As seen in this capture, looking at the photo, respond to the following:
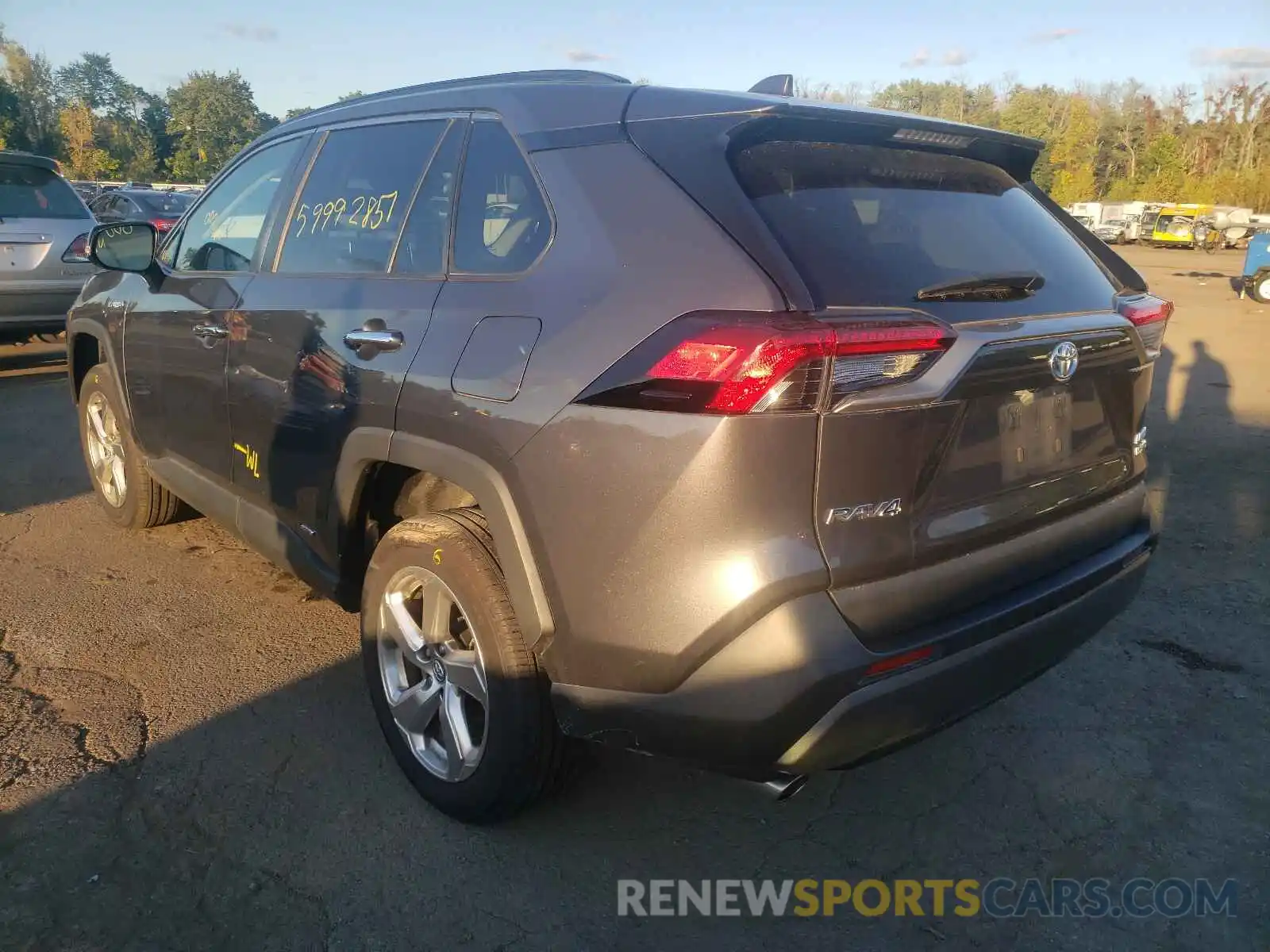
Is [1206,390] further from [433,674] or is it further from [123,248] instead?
[123,248]

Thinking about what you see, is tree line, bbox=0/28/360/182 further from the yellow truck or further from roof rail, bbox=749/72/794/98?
roof rail, bbox=749/72/794/98

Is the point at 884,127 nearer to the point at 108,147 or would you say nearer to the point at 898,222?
the point at 898,222

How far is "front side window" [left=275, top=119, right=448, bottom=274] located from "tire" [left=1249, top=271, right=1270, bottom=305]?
21.0 m

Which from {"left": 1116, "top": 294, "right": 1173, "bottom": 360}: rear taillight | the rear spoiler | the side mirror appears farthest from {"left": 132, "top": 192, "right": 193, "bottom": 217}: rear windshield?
{"left": 1116, "top": 294, "right": 1173, "bottom": 360}: rear taillight

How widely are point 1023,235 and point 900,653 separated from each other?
1.29 m

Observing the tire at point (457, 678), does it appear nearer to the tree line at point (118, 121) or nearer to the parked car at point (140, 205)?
the parked car at point (140, 205)

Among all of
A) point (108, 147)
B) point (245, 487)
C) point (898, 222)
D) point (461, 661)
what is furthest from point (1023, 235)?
point (108, 147)

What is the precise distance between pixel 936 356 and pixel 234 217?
302 centimetres

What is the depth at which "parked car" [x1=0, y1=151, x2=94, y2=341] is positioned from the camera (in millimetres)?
8422

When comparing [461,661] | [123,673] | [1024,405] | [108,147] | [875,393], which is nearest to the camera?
[875,393]

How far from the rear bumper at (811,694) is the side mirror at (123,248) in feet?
9.78

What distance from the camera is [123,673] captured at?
3555mm

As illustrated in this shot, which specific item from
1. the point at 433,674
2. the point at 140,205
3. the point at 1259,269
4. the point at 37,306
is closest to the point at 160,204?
the point at 140,205

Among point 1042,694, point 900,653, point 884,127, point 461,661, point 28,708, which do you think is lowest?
point 1042,694
